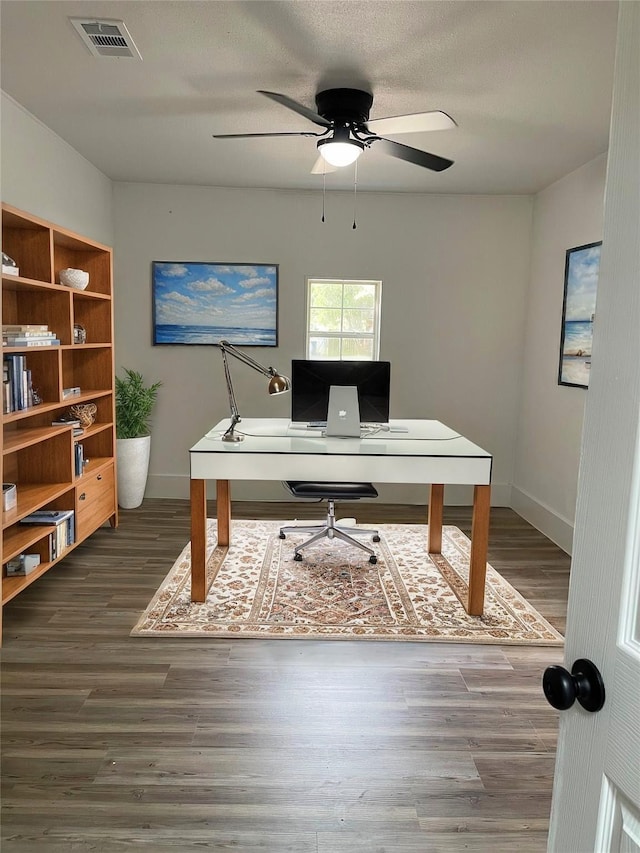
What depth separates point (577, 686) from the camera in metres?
0.80

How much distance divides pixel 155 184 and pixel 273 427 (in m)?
2.60

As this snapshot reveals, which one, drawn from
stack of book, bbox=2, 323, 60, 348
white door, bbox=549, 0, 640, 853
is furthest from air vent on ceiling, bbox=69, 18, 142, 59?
white door, bbox=549, 0, 640, 853

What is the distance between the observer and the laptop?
355 centimetres

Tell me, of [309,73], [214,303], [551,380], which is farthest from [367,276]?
[309,73]

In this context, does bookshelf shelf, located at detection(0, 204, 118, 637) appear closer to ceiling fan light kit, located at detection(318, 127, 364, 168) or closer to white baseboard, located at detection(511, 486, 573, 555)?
ceiling fan light kit, located at detection(318, 127, 364, 168)

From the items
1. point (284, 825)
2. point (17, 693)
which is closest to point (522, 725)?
point (284, 825)

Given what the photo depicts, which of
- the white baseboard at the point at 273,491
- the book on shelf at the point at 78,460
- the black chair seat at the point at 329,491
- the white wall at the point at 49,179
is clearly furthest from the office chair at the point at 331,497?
the white wall at the point at 49,179

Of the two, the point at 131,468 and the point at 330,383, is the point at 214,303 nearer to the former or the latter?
the point at 131,468

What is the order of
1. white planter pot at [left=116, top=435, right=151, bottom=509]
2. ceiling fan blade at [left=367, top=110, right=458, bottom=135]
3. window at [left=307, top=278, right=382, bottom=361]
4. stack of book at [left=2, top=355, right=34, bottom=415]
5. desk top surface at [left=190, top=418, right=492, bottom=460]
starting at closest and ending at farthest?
ceiling fan blade at [left=367, top=110, right=458, bottom=135] → stack of book at [left=2, top=355, right=34, bottom=415] → desk top surface at [left=190, top=418, right=492, bottom=460] → white planter pot at [left=116, top=435, right=151, bottom=509] → window at [left=307, top=278, right=382, bottom=361]

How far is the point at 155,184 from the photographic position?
16.8ft

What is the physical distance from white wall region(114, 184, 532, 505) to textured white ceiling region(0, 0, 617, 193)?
2.84ft

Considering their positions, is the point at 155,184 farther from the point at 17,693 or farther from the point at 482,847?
the point at 482,847

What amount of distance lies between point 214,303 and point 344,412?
2225 millimetres

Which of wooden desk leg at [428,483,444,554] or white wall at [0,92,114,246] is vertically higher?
white wall at [0,92,114,246]
